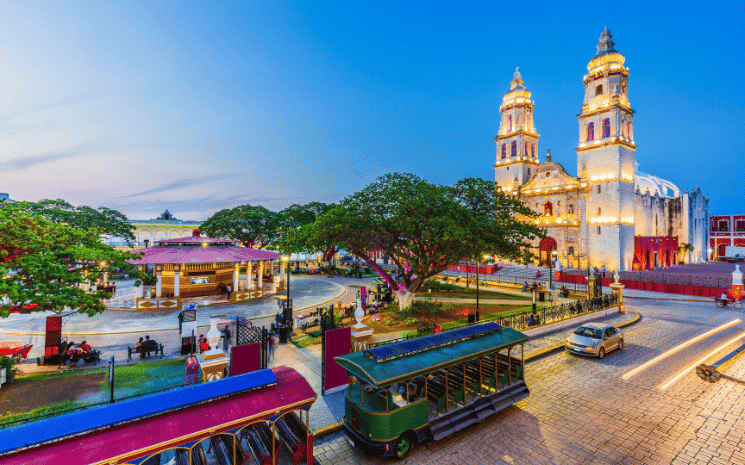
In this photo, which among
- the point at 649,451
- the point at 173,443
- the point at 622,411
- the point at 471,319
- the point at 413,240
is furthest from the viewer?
the point at 413,240

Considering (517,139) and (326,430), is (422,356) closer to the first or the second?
(326,430)

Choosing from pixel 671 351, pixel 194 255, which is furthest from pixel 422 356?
pixel 194 255

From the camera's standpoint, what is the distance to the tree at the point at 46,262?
8180 millimetres

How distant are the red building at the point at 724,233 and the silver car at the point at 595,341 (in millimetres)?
86946

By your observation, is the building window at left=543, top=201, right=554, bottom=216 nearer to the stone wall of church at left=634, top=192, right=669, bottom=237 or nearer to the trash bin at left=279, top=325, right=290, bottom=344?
the stone wall of church at left=634, top=192, right=669, bottom=237

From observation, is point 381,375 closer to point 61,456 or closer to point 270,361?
point 61,456

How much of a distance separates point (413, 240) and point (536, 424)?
14.3 metres

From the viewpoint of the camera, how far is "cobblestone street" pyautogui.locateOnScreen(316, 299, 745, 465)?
819 centimetres

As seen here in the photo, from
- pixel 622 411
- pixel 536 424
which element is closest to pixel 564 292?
pixel 622 411

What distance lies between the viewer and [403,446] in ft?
26.7

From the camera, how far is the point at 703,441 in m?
8.73

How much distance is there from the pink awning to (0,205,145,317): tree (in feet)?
47.6

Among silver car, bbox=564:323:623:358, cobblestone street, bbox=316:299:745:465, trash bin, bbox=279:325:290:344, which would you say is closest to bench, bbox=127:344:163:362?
trash bin, bbox=279:325:290:344

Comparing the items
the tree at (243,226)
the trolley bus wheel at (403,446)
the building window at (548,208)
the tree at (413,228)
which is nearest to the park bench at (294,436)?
the trolley bus wheel at (403,446)
